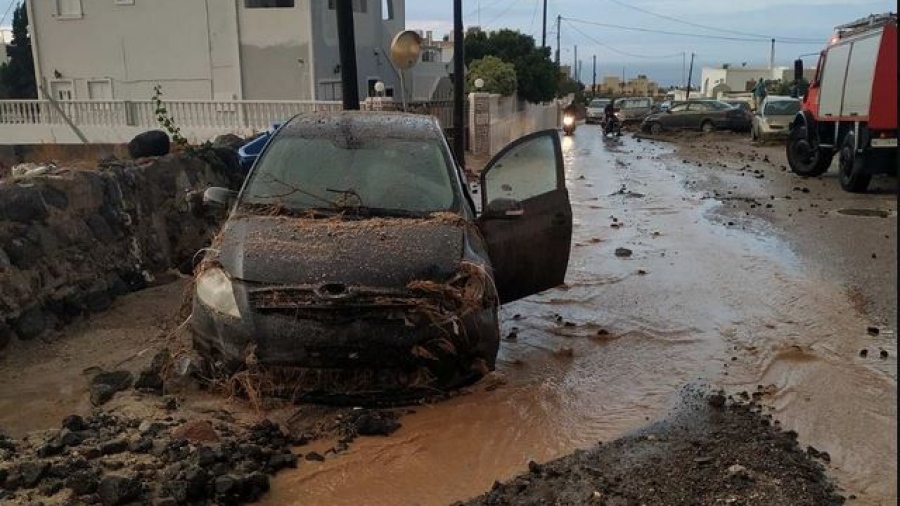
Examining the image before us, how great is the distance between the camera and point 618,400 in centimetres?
531

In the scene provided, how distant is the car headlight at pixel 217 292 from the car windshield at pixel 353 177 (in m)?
0.80

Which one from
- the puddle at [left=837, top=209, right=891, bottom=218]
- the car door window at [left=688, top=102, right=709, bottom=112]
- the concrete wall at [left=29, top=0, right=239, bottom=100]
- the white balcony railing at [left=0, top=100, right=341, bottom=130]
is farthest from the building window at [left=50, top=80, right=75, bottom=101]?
the car door window at [left=688, top=102, right=709, bottom=112]

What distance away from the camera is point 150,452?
4.16 metres

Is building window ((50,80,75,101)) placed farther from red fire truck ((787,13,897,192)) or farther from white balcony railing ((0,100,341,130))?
red fire truck ((787,13,897,192))

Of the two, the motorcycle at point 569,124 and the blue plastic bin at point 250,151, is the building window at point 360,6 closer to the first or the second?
the motorcycle at point 569,124

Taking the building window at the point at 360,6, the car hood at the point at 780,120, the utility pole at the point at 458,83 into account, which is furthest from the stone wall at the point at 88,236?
the car hood at the point at 780,120

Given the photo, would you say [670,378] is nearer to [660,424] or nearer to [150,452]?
[660,424]

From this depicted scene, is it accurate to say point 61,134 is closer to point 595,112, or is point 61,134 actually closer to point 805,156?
point 805,156

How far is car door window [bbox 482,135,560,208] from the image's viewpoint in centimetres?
621

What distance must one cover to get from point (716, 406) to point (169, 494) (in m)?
3.33

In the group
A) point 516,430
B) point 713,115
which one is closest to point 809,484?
point 516,430

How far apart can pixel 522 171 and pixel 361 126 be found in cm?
133

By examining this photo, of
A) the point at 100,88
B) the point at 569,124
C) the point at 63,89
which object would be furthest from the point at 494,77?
the point at 63,89

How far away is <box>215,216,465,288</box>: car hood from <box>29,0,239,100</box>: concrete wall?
72.5ft
